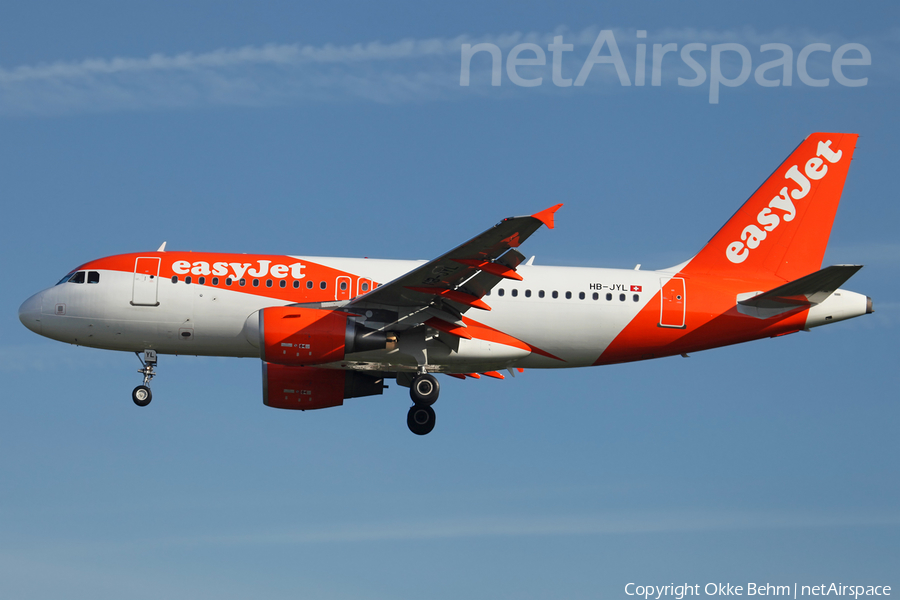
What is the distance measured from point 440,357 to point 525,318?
290 centimetres

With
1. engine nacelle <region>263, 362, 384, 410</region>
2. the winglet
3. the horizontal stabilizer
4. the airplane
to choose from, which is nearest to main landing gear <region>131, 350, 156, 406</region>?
the airplane

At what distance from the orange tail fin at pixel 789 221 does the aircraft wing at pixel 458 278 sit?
8.22 m

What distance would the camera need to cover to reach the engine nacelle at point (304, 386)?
36062 millimetres

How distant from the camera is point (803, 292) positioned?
107 ft

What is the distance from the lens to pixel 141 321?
108 feet

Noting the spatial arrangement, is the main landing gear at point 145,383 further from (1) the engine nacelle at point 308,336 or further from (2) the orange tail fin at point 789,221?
(2) the orange tail fin at point 789,221

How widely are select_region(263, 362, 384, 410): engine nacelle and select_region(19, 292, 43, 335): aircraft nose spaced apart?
7371 mm

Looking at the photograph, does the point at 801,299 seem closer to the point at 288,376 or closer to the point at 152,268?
the point at 288,376

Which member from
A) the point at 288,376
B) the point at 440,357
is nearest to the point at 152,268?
the point at 288,376

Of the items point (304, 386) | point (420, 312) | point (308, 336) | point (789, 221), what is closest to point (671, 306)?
point (789, 221)

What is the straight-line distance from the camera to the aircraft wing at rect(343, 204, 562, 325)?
27703 millimetres

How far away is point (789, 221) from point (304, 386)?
17.2 metres

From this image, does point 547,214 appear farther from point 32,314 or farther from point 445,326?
point 32,314

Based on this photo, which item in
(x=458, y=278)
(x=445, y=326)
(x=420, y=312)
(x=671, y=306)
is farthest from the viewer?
(x=671, y=306)
